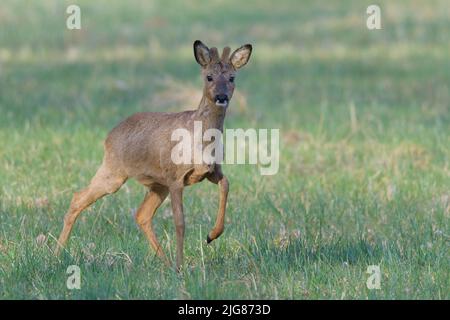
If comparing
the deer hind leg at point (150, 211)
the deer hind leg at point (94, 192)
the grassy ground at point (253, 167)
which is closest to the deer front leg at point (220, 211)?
the grassy ground at point (253, 167)

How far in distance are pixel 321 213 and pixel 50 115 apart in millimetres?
5088

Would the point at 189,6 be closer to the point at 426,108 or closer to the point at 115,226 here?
the point at 426,108

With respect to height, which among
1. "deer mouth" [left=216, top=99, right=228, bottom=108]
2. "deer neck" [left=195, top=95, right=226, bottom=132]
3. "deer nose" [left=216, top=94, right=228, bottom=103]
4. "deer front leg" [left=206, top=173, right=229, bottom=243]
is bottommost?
"deer front leg" [left=206, top=173, right=229, bottom=243]

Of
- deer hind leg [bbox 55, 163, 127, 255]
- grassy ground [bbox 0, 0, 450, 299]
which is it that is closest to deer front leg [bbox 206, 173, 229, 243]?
grassy ground [bbox 0, 0, 450, 299]

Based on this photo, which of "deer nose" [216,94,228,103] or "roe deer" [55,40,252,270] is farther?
"roe deer" [55,40,252,270]

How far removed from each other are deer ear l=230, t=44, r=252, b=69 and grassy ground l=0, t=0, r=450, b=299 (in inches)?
45.2

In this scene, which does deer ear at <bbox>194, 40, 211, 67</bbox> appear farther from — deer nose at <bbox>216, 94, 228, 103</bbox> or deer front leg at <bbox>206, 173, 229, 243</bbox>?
deer front leg at <bbox>206, 173, 229, 243</bbox>

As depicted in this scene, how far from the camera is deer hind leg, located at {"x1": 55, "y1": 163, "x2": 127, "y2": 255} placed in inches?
317

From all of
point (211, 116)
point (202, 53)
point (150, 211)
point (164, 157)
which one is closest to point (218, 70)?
point (202, 53)

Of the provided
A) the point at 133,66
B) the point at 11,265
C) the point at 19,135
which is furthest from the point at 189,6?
the point at 11,265

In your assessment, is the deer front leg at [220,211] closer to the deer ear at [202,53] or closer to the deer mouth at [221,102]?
the deer mouth at [221,102]

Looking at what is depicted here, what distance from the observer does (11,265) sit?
7.42 metres

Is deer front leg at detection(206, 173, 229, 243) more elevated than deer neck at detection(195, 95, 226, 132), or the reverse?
deer neck at detection(195, 95, 226, 132)

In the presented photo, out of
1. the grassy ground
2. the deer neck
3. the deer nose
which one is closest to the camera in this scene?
the deer nose
